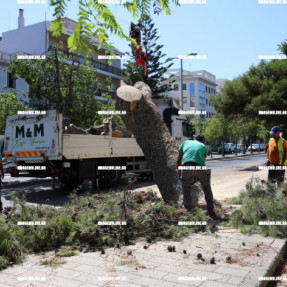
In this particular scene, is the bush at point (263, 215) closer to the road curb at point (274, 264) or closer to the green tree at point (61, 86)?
the road curb at point (274, 264)

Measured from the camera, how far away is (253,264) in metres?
3.70

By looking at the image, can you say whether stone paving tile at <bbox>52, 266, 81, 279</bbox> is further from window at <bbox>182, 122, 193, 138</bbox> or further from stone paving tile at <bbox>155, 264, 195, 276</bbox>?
window at <bbox>182, 122, 193, 138</bbox>

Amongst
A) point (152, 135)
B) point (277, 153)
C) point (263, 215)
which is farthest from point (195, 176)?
point (277, 153)

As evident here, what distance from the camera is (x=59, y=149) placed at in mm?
9844

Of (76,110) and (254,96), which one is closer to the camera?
(76,110)

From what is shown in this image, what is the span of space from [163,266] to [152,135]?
371 cm

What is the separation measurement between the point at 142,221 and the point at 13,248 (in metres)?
1.73

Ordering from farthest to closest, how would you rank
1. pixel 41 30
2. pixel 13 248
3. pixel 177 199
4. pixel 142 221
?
pixel 41 30 < pixel 177 199 < pixel 142 221 < pixel 13 248

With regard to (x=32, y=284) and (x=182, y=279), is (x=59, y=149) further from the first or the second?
(x=182, y=279)

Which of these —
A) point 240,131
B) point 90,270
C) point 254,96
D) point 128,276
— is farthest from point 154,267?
point 240,131

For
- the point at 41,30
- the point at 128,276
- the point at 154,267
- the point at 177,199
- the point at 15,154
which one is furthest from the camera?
the point at 41,30

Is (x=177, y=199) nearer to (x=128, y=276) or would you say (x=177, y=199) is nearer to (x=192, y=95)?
(x=128, y=276)

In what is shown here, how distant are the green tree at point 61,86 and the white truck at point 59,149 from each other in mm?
4769

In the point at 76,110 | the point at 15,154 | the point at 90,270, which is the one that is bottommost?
the point at 90,270
